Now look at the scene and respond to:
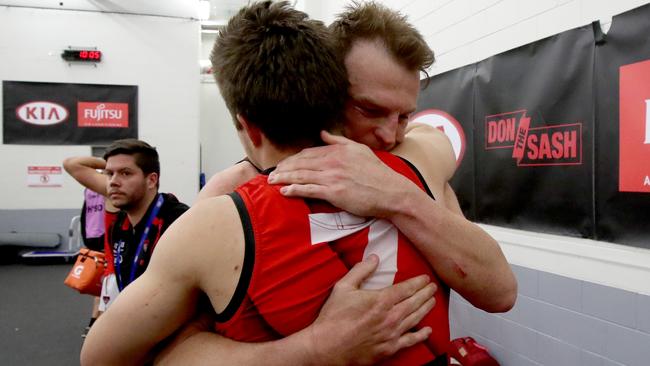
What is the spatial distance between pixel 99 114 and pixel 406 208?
22.3ft

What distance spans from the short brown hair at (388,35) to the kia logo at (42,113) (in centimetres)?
671

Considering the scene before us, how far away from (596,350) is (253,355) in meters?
1.94

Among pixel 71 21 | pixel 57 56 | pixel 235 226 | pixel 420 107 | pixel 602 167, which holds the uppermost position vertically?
pixel 71 21

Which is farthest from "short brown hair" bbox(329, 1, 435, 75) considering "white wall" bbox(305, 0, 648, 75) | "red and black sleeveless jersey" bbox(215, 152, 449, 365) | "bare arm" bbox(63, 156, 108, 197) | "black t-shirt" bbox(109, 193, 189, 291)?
"bare arm" bbox(63, 156, 108, 197)

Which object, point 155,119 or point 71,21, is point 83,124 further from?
point 71,21

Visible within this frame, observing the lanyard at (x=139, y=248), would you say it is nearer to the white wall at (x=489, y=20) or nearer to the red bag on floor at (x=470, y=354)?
the white wall at (x=489, y=20)

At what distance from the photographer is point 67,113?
6590 millimetres

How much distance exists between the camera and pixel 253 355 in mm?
739

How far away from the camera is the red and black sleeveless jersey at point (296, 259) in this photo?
2.32ft

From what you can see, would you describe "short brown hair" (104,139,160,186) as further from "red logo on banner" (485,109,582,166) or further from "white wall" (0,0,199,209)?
"white wall" (0,0,199,209)

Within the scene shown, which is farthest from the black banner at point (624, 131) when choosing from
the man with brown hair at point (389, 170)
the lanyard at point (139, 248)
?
the lanyard at point (139, 248)

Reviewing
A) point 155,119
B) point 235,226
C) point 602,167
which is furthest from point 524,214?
point 155,119

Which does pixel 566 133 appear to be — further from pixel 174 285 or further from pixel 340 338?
pixel 174 285

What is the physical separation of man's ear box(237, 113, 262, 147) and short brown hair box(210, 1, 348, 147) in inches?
0.5
